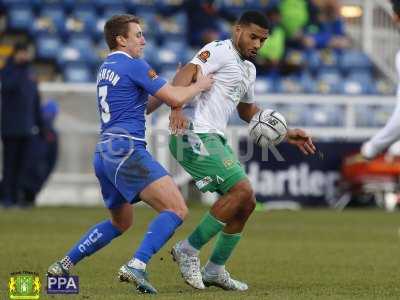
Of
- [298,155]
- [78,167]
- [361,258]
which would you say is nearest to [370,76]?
[298,155]

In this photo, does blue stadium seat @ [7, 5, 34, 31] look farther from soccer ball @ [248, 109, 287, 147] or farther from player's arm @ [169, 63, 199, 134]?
player's arm @ [169, 63, 199, 134]

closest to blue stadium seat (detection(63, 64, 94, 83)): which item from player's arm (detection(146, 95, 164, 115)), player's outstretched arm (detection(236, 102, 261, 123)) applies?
player's outstretched arm (detection(236, 102, 261, 123))

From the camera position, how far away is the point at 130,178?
7.65 meters

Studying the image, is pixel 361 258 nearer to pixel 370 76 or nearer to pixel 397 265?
pixel 397 265

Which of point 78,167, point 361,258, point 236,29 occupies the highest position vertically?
point 236,29

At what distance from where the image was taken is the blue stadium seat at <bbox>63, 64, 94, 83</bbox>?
72.5 ft

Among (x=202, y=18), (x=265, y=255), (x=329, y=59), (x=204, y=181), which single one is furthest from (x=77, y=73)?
(x=204, y=181)

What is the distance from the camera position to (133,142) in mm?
7750

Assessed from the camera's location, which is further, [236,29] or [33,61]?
[33,61]

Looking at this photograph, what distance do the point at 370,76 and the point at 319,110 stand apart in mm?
4477

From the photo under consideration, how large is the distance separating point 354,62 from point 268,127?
1651 centimetres

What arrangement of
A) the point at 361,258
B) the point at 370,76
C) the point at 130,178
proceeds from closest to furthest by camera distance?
the point at 130,178, the point at 361,258, the point at 370,76

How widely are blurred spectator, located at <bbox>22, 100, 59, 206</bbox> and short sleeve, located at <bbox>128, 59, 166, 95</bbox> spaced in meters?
11.0

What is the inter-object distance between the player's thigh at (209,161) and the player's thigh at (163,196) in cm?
56
